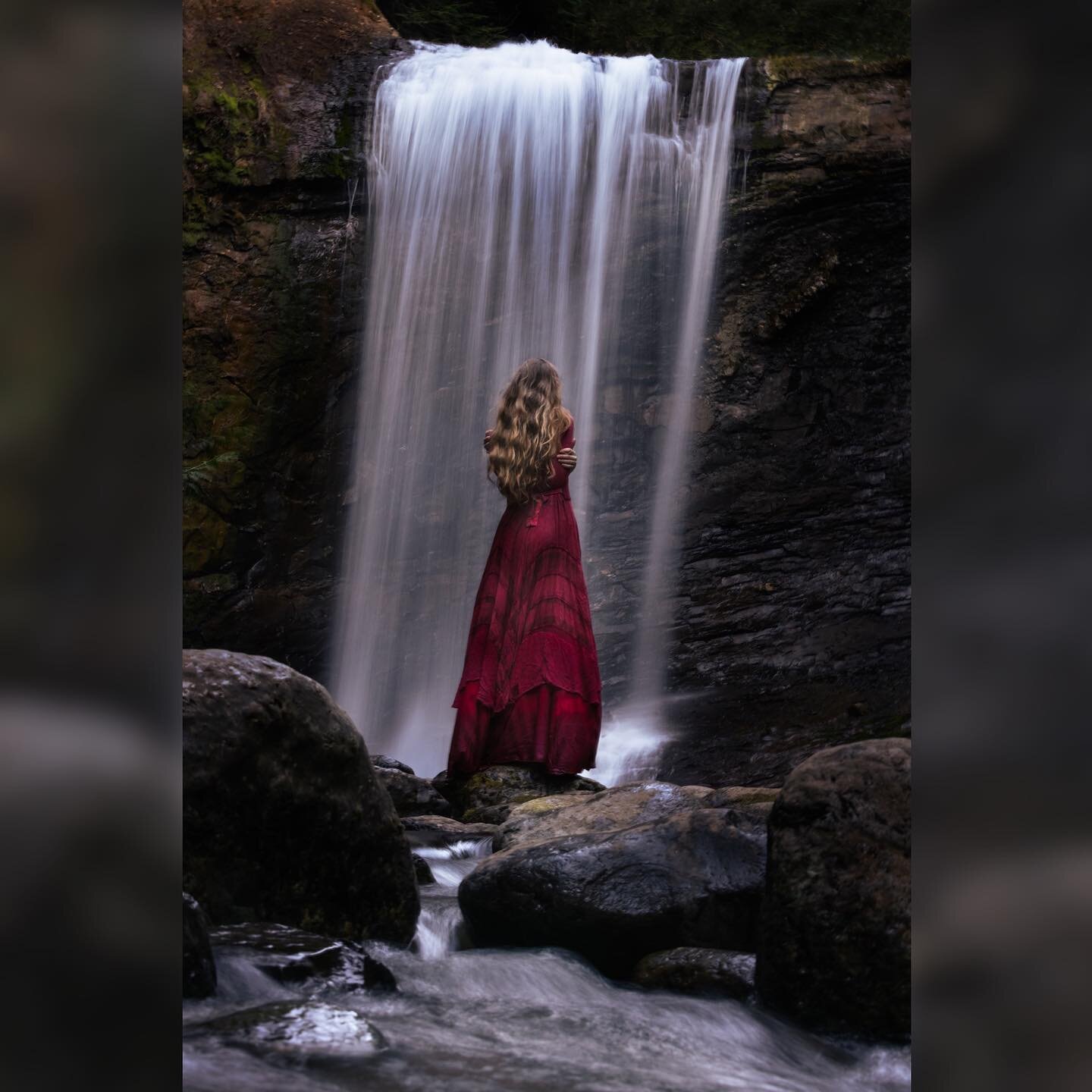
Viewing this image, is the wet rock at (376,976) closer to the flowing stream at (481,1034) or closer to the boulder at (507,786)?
the flowing stream at (481,1034)

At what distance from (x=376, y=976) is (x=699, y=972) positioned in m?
0.70

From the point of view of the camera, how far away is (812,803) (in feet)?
7.97

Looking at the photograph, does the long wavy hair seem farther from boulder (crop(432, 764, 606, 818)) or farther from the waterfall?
the waterfall

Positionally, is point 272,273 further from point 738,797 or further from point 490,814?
point 738,797

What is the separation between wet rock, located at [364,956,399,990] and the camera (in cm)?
230

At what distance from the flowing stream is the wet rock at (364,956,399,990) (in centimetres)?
1

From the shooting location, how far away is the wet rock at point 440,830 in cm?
369

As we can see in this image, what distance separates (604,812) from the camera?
343 centimetres
